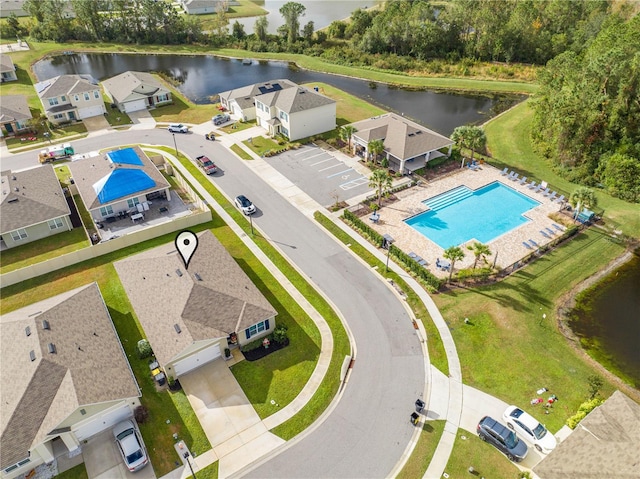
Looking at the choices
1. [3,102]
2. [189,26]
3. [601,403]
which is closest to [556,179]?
[601,403]

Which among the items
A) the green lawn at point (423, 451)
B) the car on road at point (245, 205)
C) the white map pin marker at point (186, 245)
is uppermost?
the white map pin marker at point (186, 245)

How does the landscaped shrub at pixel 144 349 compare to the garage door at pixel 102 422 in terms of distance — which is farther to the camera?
the landscaped shrub at pixel 144 349

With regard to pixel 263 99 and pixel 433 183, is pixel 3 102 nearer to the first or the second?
pixel 263 99

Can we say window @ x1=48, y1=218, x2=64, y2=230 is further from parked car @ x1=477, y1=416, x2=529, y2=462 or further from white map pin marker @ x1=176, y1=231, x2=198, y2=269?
parked car @ x1=477, y1=416, x2=529, y2=462

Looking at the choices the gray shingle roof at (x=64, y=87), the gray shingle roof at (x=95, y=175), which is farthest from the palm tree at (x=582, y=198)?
the gray shingle roof at (x=64, y=87)

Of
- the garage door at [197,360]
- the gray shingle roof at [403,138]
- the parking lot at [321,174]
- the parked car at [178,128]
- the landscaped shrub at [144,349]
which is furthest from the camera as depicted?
the parked car at [178,128]

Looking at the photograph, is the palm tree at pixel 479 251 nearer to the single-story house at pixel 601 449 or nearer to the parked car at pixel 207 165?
the single-story house at pixel 601 449
